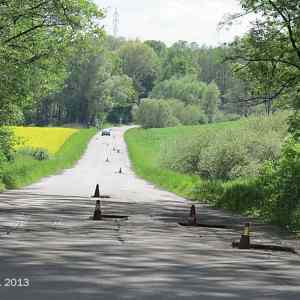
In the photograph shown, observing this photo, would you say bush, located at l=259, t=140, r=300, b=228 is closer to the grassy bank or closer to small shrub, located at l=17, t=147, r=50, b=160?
the grassy bank

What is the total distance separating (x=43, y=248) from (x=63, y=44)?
20.9 metres

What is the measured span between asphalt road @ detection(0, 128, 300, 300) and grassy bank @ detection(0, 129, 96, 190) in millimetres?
20817

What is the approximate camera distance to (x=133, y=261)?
1088 centimetres

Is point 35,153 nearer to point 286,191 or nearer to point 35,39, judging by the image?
point 35,39

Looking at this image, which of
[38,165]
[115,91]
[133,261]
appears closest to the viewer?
[133,261]

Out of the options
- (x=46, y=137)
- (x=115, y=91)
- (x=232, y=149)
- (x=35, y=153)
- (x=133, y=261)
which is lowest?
(x=133, y=261)

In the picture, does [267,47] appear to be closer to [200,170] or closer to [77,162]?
[200,170]

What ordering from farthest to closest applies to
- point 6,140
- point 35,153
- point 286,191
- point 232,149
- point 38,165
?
1. point 35,153
2. point 38,165
3. point 232,149
4. point 6,140
5. point 286,191

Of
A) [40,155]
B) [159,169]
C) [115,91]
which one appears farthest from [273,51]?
[115,91]

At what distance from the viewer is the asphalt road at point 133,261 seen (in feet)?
27.5

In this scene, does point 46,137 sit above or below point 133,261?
above

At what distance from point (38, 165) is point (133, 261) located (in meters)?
49.2

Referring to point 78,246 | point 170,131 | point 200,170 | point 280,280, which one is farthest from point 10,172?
point 170,131

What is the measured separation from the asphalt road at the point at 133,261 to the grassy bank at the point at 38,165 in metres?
20.8
